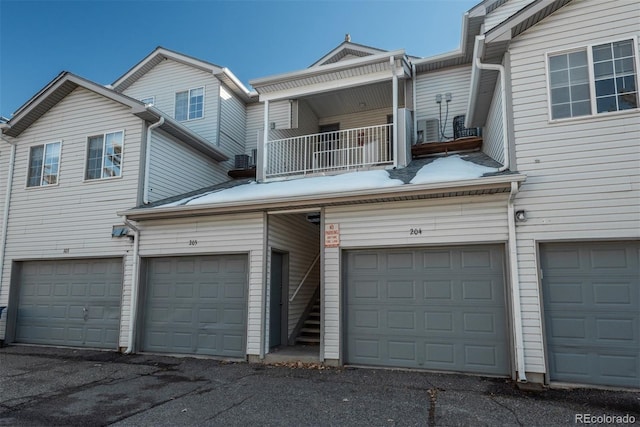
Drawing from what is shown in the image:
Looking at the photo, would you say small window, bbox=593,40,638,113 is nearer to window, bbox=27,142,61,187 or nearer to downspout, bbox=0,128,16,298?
window, bbox=27,142,61,187

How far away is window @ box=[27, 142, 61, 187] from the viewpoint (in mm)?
9977

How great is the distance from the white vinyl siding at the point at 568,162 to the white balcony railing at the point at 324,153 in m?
3.43

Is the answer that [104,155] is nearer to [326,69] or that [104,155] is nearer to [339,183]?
[326,69]

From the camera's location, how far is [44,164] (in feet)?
33.3

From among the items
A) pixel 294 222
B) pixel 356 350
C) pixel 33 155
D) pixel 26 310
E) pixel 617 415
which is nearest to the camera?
pixel 617 415

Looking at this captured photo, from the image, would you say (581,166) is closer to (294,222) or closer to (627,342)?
(627,342)

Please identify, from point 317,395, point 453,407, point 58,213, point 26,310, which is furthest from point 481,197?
point 26,310

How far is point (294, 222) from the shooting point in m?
9.08

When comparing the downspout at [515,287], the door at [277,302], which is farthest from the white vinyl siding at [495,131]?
the door at [277,302]

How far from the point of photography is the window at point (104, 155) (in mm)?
9320

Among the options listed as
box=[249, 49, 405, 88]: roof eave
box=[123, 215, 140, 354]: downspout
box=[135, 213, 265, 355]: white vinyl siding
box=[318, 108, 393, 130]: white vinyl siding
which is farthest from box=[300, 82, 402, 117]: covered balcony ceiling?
box=[123, 215, 140, 354]: downspout

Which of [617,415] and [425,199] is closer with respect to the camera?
[617,415]

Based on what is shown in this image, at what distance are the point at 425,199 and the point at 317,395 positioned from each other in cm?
359

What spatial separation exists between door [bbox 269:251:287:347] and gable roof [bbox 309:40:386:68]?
6.46 meters
